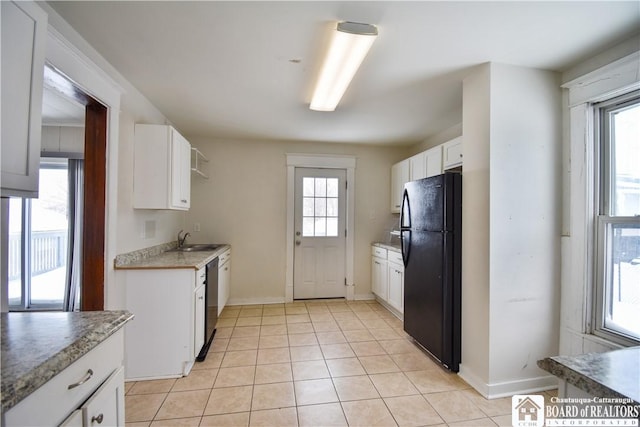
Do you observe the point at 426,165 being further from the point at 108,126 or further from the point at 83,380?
the point at 83,380

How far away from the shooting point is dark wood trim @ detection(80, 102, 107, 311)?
78.9 inches

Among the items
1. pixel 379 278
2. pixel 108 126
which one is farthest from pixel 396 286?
pixel 108 126

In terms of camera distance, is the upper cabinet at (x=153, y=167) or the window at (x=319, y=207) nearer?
the upper cabinet at (x=153, y=167)

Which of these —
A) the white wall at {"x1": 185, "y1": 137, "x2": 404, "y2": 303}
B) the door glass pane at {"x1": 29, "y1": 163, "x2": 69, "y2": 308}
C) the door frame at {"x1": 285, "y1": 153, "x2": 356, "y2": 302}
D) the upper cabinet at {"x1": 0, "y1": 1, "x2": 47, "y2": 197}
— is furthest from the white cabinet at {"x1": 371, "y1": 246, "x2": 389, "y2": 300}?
the door glass pane at {"x1": 29, "y1": 163, "x2": 69, "y2": 308}

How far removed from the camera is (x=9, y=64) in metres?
0.99

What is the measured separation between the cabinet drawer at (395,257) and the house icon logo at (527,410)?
1580 mm

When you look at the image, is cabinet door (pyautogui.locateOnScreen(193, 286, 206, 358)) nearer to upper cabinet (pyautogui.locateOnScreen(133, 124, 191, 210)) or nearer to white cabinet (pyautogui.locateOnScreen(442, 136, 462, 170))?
upper cabinet (pyautogui.locateOnScreen(133, 124, 191, 210))

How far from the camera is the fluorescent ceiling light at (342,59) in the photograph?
62.2 inches

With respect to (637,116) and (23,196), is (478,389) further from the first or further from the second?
(23,196)

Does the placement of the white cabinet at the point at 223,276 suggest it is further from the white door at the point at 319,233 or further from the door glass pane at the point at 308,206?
the door glass pane at the point at 308,206

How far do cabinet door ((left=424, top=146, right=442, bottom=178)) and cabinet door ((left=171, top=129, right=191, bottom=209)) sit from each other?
2.65 metres

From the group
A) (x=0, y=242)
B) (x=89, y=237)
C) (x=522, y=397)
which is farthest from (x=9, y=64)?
(x=522, y=397)

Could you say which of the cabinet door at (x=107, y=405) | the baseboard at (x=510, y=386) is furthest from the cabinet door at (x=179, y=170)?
the baseboard at (x=510, y=386)

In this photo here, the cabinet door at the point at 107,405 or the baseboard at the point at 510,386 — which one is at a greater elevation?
the cabinet door at the point at 107,405
